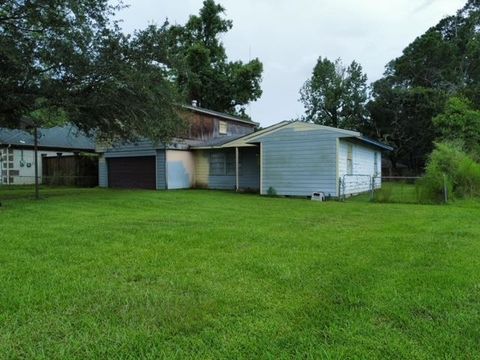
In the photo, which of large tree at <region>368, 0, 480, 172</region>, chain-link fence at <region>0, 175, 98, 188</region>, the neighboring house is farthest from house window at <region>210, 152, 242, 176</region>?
large tree at <region>368, 0, 480, 172</region>

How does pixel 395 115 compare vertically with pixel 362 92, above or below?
below

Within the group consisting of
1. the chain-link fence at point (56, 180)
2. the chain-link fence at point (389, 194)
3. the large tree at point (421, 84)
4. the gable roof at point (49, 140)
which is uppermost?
the large tree at point (421, 84)

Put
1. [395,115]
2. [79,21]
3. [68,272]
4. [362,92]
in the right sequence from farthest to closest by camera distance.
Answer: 1. [362,92]
2. [395,115]
3. [79,21]
4. [68,272]

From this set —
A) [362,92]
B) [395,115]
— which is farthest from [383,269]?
[362,92]

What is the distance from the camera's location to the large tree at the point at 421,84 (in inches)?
1219

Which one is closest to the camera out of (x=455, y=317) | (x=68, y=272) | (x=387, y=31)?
(x=455, y=317)

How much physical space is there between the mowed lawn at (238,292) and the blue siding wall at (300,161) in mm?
8118

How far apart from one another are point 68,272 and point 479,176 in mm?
12779

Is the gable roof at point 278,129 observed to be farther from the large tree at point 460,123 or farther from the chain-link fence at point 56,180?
the large tree at point 460,123

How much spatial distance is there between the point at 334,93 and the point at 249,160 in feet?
71.2

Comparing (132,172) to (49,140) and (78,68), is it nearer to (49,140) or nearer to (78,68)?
(49,140)

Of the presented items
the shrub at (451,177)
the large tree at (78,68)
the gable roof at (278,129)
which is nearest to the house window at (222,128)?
the gable roof at (278,129)

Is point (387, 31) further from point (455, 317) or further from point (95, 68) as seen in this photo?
point (455, 317)

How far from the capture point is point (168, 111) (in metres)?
13.1
